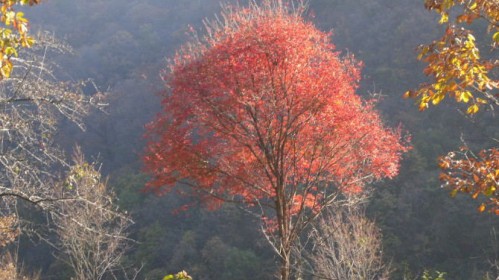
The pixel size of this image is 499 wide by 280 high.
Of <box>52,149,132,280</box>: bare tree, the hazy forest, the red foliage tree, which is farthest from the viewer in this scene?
<box>52,149,132,280</box>: bare tree

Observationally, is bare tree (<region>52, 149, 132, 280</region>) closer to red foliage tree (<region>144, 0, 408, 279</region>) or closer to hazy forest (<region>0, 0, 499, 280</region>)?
hazy forest (<region>0, 0, 499, 280</region>)

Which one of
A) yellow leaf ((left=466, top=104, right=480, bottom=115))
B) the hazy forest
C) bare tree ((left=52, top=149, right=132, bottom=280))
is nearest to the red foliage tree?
the hazy forest

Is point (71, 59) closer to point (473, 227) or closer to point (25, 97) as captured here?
point (473, 227)

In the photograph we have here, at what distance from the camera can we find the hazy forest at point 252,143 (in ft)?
21.1

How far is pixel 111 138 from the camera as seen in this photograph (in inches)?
1566

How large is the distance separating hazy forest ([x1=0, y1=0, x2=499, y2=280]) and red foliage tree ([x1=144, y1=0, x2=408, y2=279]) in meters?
0.03

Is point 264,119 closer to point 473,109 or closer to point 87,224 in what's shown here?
point 473,109

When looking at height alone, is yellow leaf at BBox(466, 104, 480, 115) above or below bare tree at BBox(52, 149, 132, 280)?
above

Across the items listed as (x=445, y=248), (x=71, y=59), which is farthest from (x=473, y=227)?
(x=71, y=59)

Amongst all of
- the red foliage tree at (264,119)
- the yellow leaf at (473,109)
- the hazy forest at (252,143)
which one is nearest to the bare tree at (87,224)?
the hazy forest at (252,143)

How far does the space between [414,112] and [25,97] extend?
26063 millimetres

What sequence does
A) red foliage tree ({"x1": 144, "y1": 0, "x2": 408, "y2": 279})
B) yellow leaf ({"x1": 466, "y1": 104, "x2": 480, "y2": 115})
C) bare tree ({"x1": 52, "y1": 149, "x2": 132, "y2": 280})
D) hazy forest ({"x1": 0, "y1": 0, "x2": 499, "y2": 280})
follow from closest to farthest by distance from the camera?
yellow leaf ({"x1": 466, "y1": 104, "x2": 480, "y2": 115}) → hazy forest ({"x1": 0, "y1": 0, "x2": 499, "y2": 280}) → red foliage tree ({"x1": 144, "y1": 0, "x2": 408, "y2": 279}) → bare tree ({"x1": 52, "y1": 149, "x2": 132, "y2": 280})

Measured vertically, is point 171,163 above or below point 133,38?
below

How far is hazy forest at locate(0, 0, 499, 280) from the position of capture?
254 inches
